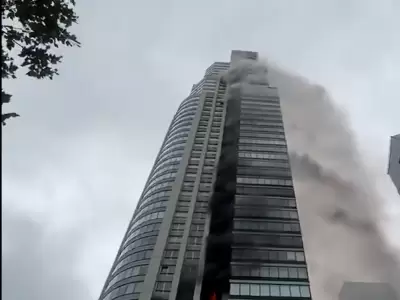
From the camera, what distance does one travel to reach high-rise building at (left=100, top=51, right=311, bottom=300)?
4422 cm

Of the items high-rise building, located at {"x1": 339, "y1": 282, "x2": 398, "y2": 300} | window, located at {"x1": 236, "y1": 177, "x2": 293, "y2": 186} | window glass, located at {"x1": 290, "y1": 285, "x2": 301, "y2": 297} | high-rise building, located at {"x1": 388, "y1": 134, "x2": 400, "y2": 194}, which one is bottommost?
window glass, located at {"x1": 290, "y1": 285, "x2": 301, "y2": 297}

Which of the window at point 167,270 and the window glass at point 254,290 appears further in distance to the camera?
the window at point 167,270

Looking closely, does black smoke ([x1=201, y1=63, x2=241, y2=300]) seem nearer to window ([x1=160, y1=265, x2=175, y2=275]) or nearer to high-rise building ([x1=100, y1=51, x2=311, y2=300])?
high-rise building ([x1=100, y1=51, x2=311, y2=300])

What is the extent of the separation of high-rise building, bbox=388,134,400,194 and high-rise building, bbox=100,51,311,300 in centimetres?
1442

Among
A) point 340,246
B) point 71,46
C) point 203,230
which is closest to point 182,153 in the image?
point 203,230

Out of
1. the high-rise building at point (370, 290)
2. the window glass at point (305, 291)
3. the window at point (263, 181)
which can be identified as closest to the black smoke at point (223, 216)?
the window at point (263, 181)

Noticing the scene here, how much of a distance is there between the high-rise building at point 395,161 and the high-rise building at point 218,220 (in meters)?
14.4

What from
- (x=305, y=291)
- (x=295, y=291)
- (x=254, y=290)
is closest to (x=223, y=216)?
(x=254, y=290)

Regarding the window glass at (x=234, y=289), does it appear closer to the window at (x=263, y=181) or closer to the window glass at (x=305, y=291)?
the window glass at (x=305, y=291)

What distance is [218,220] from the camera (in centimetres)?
5281

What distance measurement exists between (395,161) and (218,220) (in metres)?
26.1

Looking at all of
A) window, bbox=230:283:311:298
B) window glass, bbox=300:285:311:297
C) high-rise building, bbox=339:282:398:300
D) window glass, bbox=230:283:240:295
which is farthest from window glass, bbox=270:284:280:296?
high-rise building, bbox=339:282:398:300

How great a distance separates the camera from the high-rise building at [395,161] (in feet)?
176

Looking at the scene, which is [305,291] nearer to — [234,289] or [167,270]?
[234,289]
